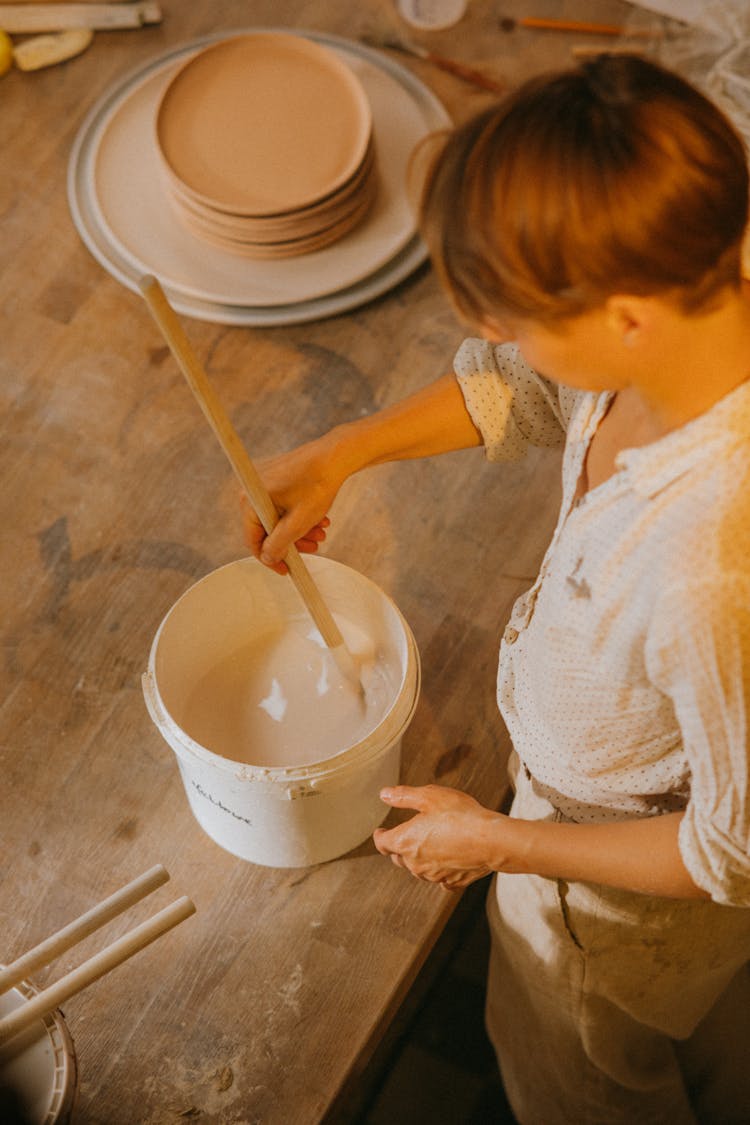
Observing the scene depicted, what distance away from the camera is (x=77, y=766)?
115 cm

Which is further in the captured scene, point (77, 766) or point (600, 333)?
point (77, 766)

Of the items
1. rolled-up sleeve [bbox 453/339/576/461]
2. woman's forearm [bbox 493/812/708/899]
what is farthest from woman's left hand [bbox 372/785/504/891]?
rolled-up sleeve [bbox 453/339/576/461]

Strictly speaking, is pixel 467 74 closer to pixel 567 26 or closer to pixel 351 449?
pixel 567 26

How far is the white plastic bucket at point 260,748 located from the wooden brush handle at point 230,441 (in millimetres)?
62

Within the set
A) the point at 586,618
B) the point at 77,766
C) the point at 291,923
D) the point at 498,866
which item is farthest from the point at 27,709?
the point at 586,618

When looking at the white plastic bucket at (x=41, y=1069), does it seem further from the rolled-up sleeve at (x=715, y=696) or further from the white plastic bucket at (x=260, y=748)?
the rolled-up sleeve at (x=715, y=696)

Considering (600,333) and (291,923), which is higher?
(600,333)

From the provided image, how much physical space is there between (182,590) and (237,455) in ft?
1.29

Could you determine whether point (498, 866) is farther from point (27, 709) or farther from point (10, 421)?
point (10, 421)

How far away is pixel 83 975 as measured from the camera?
792 millimetres

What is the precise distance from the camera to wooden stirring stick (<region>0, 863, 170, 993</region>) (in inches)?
31.8

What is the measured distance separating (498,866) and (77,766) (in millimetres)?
473

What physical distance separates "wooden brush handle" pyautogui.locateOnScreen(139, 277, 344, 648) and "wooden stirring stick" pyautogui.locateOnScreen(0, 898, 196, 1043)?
0.34 metres

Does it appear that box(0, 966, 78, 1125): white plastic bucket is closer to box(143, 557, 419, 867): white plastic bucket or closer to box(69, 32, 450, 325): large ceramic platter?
box(143, 557, 419, 867): white plastic bucket
